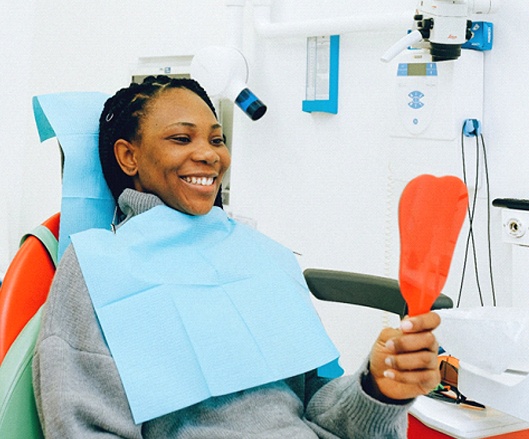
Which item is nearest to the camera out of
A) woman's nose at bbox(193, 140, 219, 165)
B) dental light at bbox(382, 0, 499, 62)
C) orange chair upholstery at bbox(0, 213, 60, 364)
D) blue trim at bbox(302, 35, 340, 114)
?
orange chair upholstery at bbox(0, 213, 60, 364)

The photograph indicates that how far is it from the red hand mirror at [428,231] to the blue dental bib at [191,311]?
0.43 metres

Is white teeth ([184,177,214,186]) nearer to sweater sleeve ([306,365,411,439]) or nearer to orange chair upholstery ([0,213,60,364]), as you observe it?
orange chair upholstery ([0,213,60,364])

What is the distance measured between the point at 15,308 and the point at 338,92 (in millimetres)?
1276

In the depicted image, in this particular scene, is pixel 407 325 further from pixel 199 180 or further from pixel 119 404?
pixel 199 180

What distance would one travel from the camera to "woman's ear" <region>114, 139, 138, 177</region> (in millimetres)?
1444

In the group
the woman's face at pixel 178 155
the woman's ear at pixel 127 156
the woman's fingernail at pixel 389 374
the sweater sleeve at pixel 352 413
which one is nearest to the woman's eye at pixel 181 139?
the woman's face at pixel 178 155

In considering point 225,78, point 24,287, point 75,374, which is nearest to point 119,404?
point 75,374

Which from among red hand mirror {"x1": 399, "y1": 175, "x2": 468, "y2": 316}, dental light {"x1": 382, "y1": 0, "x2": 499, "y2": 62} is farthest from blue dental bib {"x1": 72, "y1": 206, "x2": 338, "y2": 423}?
dental light {"x1": 382, "y1": 0, "x2": 499, "y2": 62}

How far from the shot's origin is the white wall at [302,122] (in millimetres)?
1841

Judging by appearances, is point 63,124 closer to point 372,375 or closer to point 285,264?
point 285,264

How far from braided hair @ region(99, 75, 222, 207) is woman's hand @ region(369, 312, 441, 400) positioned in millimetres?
728

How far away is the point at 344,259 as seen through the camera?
2.24 m

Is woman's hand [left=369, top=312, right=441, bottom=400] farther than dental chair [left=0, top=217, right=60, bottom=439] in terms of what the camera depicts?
No

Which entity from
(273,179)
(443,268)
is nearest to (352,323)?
(273,179)
